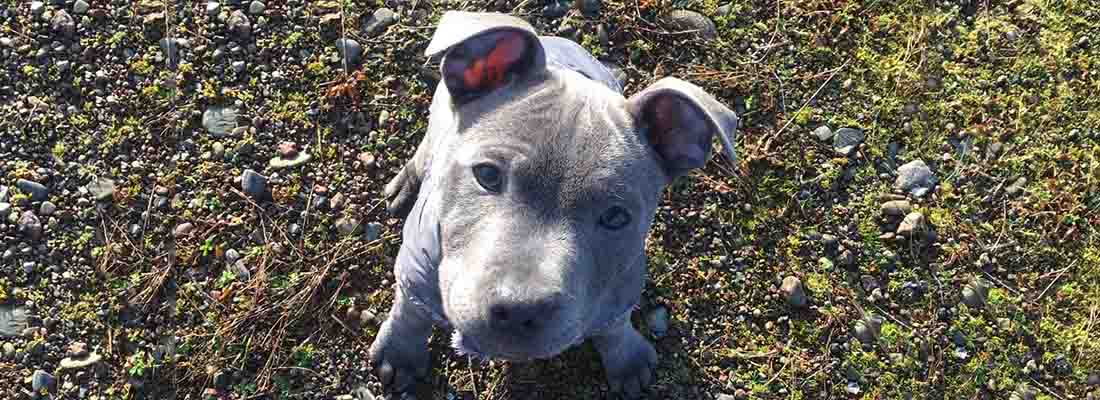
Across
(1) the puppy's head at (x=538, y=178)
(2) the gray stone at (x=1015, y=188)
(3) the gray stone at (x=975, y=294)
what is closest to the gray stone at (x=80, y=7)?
(1) the puppy's head at (x=538, y=178)

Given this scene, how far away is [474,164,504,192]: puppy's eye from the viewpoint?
3.54m

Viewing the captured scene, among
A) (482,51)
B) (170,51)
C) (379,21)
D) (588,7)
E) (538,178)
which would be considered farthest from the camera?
(588,7)

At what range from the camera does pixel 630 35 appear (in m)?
6.30

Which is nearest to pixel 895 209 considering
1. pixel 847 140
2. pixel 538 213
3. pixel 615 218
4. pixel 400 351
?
pixel 847 140

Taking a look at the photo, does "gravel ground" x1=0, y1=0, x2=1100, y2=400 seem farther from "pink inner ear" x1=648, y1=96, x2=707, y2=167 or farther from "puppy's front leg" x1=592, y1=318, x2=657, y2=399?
"pink inner ear" x1=648, y1=96, x2=707, y2=167

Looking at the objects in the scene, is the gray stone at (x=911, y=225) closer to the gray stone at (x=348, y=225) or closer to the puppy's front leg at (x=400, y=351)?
the puppy's front leg at (x=400, y=351)

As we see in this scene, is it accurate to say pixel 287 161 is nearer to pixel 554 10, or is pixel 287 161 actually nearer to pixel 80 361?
pixel 80 361

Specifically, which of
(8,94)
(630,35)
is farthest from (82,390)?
(630,35)

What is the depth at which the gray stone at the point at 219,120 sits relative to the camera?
19.4ft

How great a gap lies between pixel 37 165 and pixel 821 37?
16.3 ft

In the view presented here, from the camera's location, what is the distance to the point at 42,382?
5.32m

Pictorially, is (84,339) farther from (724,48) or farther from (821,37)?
(821,37)

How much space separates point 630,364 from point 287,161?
237cm

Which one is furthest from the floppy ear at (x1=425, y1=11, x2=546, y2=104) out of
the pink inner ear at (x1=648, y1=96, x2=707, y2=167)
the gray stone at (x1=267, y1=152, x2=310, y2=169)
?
the gray stone at (x1=267, y1=152, x2=310, y2=169)
